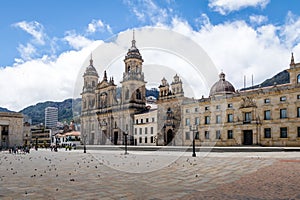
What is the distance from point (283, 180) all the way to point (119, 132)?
6562 centimetres

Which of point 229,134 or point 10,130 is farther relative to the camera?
point 10,130

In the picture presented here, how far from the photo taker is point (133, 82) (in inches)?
2923

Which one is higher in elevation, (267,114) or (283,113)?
(283,113)

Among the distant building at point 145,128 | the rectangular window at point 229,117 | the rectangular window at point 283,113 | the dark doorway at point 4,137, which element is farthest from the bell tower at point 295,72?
the dark doorway at point 4,137

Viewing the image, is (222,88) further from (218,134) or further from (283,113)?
(283,113)

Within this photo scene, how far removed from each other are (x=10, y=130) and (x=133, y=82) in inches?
1299

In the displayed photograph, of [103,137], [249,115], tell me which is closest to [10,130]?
[103,137]

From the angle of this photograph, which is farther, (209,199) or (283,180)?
(283,180)

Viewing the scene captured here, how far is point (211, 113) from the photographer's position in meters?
52.8

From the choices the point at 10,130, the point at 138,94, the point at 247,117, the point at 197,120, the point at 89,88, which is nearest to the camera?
the point at 247,117

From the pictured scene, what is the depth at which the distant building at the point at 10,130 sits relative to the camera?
235 feet

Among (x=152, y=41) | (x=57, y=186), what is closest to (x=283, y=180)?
(x=57, y=186)

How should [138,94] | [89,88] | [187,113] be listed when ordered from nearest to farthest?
[187,113], [138,94], [89,88]

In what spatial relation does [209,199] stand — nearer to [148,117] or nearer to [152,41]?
[152,41]
